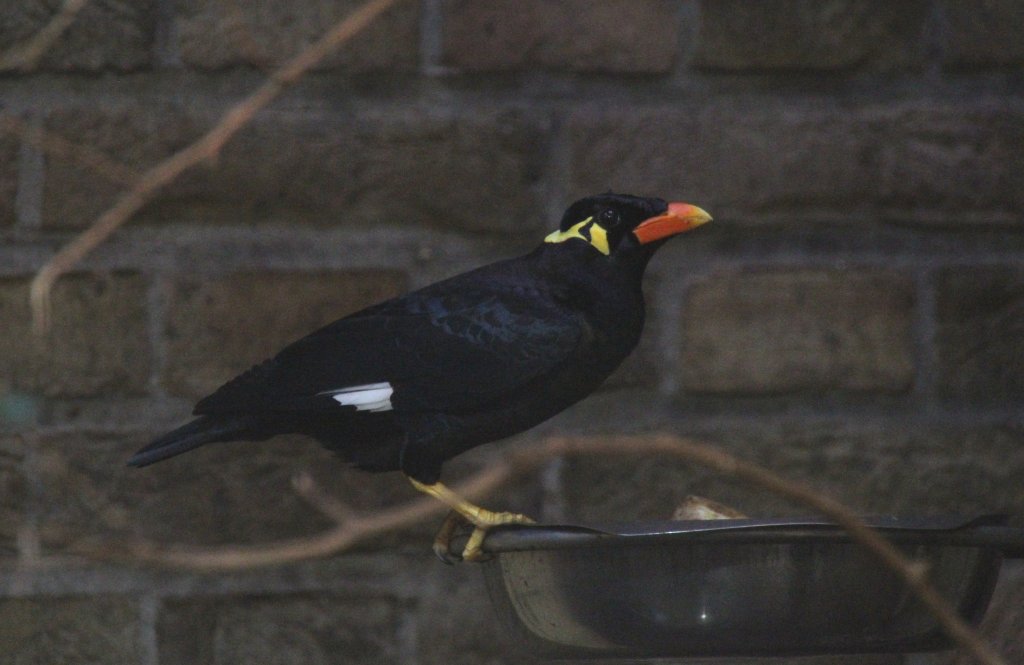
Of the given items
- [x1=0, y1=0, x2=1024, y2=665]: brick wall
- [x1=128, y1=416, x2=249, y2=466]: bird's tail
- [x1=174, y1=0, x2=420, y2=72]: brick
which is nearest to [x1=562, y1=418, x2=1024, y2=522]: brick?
[x1=0, y1=0, x2=1024, y2=665]: brick wall

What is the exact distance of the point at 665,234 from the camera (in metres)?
1.39

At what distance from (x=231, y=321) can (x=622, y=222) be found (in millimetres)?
438

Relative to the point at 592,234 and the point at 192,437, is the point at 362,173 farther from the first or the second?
the point at 192,437

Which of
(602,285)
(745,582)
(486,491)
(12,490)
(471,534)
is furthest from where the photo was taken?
(12,490)

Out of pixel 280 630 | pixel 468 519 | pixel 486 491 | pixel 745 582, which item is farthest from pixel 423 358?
pixel 486 491

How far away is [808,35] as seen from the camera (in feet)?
5.19

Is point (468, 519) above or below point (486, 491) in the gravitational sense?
below

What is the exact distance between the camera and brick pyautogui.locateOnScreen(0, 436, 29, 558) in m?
1.52

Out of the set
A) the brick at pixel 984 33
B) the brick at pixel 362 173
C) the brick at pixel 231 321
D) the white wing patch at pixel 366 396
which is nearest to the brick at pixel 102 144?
the brick at pixel 362 173

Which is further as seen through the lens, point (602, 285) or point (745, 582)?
point (602, 285)

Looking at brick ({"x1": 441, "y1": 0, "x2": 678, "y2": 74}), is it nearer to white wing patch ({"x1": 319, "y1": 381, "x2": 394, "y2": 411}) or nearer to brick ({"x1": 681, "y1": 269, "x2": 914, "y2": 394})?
brick ({"x1": 681, "y1": 269, "x2": 914, "y2": 394})

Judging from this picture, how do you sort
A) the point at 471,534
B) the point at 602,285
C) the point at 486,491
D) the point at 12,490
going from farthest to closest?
the point at 12,490
the point at 602,285
the point at 471,534
the point at 486,491

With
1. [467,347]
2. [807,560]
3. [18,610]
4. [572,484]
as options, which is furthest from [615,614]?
[18,610]

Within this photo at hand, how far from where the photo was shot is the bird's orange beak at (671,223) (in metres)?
1.36
